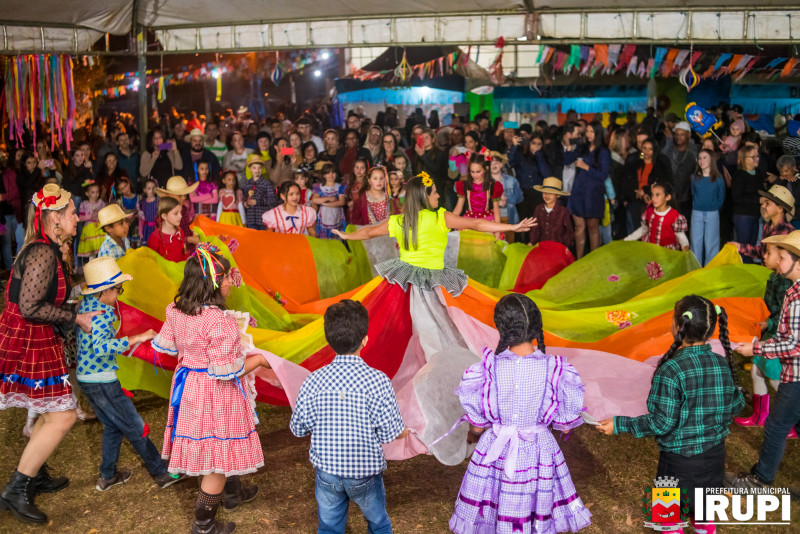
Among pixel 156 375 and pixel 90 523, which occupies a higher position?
pixel 156 375

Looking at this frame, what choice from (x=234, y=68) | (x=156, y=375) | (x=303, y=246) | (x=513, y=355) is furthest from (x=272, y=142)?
(x=234, y=68)

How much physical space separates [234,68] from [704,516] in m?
23.4

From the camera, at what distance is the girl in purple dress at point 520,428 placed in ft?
12.3

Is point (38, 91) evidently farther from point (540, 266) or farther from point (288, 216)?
point (540, 266)

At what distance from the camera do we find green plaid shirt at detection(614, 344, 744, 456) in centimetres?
382

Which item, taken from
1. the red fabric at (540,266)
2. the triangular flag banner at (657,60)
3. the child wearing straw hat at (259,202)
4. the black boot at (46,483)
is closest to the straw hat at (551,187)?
the red fabric at (540,266)

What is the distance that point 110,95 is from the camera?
22.0 m

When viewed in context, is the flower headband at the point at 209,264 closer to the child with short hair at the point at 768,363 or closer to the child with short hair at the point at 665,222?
the child with short hair at the point at 768,363

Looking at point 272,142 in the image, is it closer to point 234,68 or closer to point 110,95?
point 110,95

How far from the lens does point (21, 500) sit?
4539 mm

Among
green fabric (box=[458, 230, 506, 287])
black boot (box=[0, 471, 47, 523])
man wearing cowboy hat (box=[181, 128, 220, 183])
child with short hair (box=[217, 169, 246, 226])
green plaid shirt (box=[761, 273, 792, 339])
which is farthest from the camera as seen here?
man wearing cowboy hat (box=[181, 128, 220, 183])

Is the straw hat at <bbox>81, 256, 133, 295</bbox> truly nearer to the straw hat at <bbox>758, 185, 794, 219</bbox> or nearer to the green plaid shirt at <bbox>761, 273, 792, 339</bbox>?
Result: the green plaid shirt at <bbox>761, 273, 792, 339</bbox>

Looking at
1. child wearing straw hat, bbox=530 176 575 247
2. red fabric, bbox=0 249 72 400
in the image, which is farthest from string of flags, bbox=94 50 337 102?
red fabric, bbox=0 249 72 400

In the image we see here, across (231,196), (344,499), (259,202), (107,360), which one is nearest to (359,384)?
(344,499)
